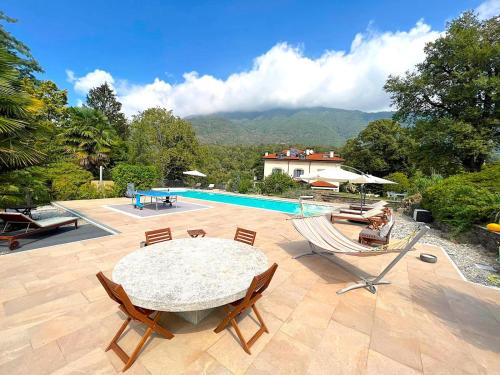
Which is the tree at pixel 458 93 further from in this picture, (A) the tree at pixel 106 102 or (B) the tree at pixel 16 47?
(A) the tree at pixel 106 102

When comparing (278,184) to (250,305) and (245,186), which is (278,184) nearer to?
(245,186)

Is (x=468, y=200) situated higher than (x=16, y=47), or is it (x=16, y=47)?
(x=16, y=47)

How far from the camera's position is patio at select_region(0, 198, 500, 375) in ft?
7.01

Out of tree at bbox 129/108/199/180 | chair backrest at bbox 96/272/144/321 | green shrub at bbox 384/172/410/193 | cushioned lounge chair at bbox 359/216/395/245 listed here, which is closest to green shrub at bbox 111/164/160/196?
tree at bbox 129/108/199/180

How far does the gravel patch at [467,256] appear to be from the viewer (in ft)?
14.2

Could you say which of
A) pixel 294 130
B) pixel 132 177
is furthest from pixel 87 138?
pixel 294 130

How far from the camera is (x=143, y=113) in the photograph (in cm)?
2450

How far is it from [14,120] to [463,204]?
39.1ft

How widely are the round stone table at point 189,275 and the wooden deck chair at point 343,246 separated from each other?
58.1 inches

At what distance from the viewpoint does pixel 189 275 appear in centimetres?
257

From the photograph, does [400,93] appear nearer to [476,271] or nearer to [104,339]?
[476,271]

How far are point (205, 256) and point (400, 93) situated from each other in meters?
19.8

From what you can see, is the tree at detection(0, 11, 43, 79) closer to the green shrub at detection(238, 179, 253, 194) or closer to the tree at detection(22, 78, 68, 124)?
the tree at detection(22, 78, 68, 124)

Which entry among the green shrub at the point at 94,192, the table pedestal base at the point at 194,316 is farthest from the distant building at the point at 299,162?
the table pedestal base at the point at 194,316
